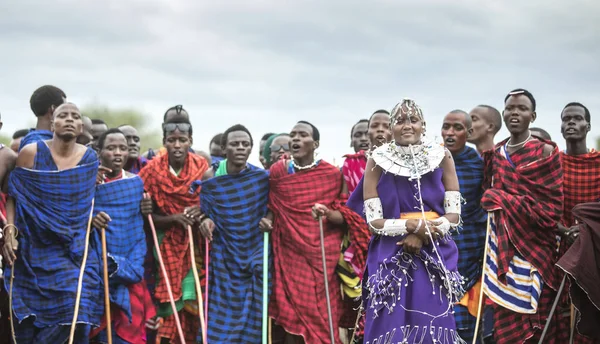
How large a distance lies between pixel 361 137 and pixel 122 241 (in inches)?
132

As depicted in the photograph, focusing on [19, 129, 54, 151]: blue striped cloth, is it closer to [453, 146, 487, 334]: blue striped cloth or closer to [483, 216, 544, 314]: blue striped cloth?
[453, 146, 487, 334]: blue striped cloth

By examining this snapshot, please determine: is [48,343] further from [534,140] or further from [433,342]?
[534,140]

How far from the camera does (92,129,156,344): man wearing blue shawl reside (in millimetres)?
8430

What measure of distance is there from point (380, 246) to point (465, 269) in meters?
2.16

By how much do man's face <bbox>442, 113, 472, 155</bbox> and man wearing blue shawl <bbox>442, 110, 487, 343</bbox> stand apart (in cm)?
1

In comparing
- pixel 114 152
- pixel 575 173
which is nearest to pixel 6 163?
pixel 114 152

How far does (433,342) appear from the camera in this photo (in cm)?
622

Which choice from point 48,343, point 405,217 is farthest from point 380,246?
point 48,343

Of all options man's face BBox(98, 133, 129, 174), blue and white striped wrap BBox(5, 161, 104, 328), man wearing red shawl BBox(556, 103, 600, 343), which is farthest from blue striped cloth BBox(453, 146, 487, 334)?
blue and white striped wrap BBox(5, 161, 104, 328)

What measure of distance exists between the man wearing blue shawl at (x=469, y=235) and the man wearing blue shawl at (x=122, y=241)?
3465 mm

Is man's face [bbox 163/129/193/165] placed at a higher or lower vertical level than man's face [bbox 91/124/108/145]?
lower

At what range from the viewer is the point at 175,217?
8.88m

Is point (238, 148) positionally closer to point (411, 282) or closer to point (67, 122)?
point (67, 122)

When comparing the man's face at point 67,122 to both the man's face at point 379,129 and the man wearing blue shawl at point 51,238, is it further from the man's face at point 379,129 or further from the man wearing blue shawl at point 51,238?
the man's face at point 379,129
